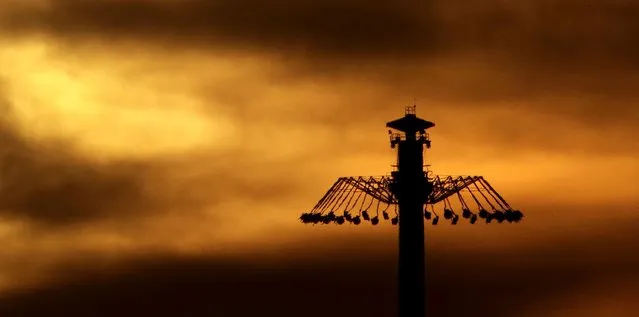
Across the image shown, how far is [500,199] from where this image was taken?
6713 inches

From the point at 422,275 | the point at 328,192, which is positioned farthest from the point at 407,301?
the point at 328,192

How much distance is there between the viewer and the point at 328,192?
171 meters

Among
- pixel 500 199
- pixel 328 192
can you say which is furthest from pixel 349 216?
pixel 500 199

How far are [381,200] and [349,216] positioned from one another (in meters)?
5.61

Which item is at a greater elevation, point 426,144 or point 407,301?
point 426,144

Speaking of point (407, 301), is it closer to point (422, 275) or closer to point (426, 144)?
point (422, 275)

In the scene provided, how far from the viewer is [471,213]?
167 m

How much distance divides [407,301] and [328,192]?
1400 centimetres

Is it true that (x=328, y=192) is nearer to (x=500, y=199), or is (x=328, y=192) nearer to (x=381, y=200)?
(x=381, y=200)

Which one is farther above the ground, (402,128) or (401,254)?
(402,128)

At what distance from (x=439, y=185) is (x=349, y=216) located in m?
10.3

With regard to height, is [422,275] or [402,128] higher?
[402,128]

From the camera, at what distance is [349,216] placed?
169m

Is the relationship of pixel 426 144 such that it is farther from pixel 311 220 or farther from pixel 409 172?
pixel 311 220
